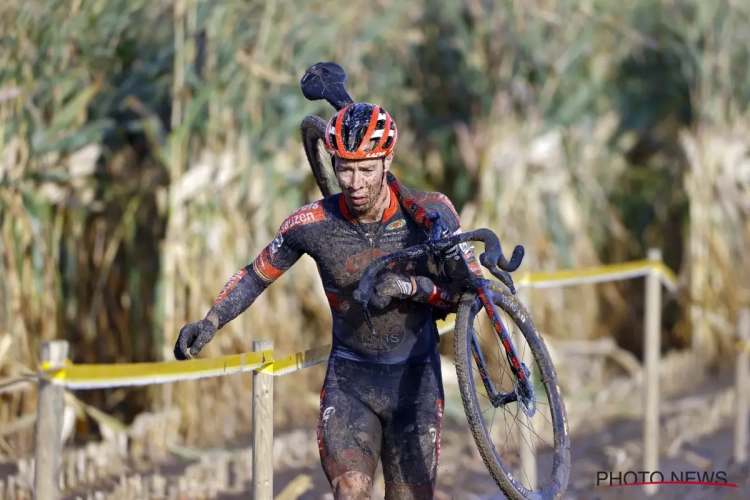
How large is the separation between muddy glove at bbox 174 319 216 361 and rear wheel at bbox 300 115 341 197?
112 cm

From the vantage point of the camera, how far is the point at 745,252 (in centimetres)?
1141

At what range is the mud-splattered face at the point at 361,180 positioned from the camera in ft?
14.5

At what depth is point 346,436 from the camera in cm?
459

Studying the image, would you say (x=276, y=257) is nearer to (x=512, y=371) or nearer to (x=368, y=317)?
(x=368, y=317)

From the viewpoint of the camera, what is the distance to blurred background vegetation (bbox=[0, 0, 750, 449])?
7.73 m

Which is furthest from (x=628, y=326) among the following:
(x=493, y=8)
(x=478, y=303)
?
(x=478, y=303)

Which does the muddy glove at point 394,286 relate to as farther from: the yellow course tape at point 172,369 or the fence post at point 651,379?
the fence post at point 651,379

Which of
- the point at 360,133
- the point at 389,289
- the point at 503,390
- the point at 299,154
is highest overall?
the point at 299,154

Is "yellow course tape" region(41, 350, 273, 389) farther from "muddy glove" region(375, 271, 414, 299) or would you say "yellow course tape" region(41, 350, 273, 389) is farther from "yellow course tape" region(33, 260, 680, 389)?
"muddy glove" region(375, 271, 414, 299)

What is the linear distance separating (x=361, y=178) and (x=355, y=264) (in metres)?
0.40

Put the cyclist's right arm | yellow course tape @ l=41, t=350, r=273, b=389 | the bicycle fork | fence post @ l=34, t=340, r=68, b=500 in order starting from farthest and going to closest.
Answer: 1. the cyclist's right arm
2. the bicycle fork
3. yellow course tape @ l=41, t=350, r=273, b=389
4. fence post @ l=34, t=340, r=68, b=500

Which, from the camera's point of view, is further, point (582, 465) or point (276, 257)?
point (582, 465)

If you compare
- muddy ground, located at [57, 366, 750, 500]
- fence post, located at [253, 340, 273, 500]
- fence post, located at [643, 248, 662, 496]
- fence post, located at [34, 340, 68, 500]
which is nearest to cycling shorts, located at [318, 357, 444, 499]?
fence post, located at [253, 340, 273, 500]

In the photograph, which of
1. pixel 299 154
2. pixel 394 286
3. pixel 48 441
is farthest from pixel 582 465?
pixel 48 441
